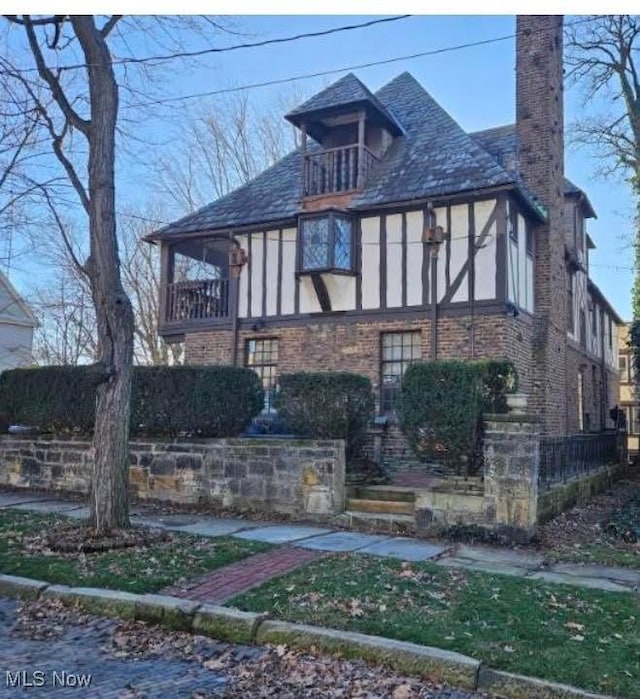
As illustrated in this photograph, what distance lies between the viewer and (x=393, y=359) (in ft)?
42.7

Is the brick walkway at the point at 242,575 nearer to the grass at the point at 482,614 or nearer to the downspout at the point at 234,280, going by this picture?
the grass at the point at 482,614

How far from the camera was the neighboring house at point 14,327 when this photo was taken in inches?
929

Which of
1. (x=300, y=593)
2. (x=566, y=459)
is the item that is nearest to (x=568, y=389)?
(x=566, y=459)

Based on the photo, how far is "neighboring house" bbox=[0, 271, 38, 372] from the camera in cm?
2359

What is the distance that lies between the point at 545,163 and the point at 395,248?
409 centimetres

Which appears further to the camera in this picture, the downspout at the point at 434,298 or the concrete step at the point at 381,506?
the downspout at the point at 434,298

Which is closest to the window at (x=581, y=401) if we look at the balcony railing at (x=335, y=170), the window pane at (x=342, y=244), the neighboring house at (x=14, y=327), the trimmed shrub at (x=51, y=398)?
the window pane at (x=342, y=244)

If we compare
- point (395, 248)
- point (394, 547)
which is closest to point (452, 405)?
point (394, 547)

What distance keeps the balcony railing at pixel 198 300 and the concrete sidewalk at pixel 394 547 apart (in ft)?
22.8

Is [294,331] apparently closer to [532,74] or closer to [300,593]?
[532,74]

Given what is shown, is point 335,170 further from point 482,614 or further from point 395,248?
point 482,614

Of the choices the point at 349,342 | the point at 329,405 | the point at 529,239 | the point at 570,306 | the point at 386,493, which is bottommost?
the point at 386,493

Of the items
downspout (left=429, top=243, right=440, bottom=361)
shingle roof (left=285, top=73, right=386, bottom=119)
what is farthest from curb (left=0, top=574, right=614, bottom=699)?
shingle roof (left=285, top=73, right=386, bottom=119)

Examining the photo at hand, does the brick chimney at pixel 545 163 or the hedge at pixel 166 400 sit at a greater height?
the brick chimney at pixel 545 163
